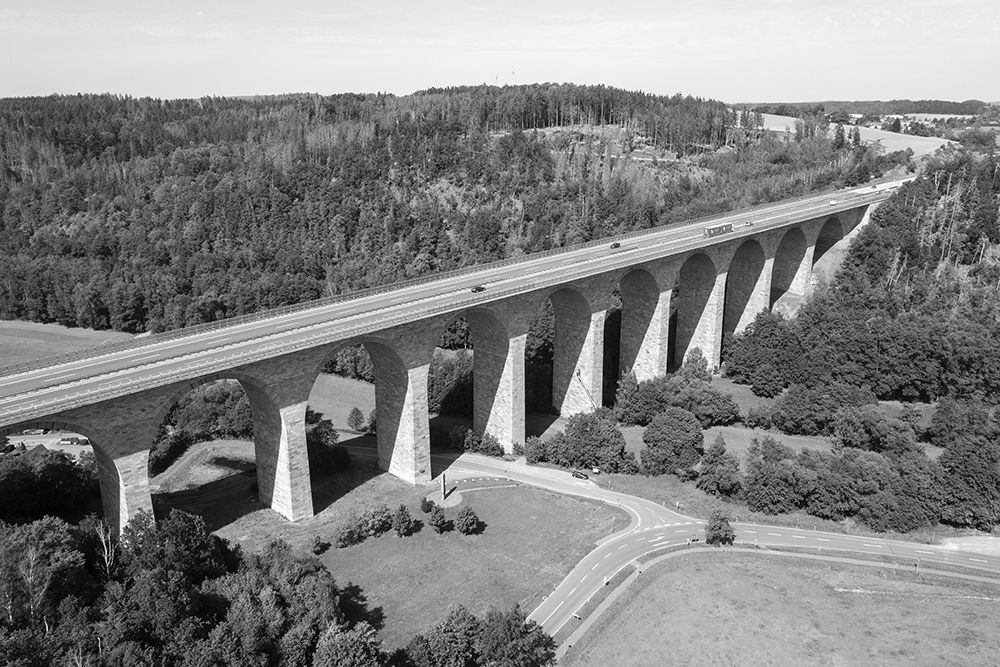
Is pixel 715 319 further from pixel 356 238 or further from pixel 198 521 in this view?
pixel 356 238

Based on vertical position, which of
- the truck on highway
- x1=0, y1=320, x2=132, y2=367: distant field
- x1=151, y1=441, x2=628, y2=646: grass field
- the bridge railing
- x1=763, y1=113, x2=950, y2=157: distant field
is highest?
x1=763, y1=113, x2=950, y2=157: distant field

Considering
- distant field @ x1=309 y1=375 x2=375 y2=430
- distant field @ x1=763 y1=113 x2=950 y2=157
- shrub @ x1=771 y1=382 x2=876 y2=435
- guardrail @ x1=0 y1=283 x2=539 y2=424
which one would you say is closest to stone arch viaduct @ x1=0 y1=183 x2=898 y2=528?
guardrail @ x1=0 y1=283 x2=539 y2=424

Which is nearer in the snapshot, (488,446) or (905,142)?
(488,446)

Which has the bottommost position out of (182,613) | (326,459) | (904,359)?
(326,459)

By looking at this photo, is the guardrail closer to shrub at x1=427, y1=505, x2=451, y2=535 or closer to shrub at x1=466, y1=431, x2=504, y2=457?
shrub at x1=427, y1=505, x2=451, y2=535

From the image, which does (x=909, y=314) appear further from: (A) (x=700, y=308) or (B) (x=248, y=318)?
(B) (x=248, y=318)

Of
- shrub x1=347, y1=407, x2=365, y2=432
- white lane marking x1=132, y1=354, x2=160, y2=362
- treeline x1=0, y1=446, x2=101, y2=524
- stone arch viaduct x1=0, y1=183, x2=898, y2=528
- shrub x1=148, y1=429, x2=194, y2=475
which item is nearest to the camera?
stone arch viaduct x1=0, y1=183, x2=898, y2=528

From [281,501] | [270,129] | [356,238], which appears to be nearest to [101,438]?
[281,501]

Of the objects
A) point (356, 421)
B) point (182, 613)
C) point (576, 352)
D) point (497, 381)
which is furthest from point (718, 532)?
point (356, 421)
